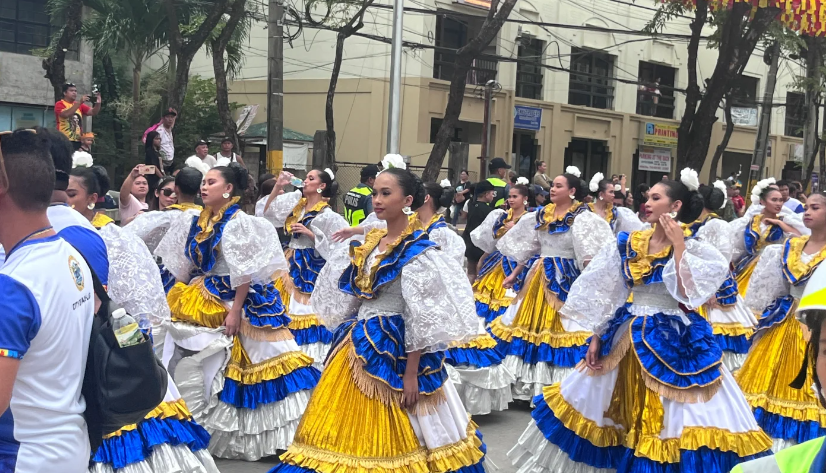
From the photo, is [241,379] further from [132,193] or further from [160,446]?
[132,193]

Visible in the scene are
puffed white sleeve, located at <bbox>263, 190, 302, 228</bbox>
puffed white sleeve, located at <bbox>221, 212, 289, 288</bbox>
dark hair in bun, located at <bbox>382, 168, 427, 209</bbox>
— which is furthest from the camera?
puffed white sleeve, located at <bbox>263, 190, 302, 228</bbox>

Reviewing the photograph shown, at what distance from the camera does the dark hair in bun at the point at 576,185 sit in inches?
367

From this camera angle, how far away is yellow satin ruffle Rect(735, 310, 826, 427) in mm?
6680

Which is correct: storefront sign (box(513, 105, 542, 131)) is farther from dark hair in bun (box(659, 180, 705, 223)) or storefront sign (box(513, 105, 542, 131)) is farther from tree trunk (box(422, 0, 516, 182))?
dark hair in bun (box(659, 180, 705, 223))

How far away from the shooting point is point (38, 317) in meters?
2.69

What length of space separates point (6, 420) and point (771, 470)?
1972 millimetres

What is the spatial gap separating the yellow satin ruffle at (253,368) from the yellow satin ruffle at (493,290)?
3.49 metres

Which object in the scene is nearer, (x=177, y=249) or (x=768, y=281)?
(x=177, y=249)

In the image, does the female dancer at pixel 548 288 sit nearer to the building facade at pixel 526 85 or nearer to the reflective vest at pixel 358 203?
the reflective vest at pixel 358 203

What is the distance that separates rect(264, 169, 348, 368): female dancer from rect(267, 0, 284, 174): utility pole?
4857mm

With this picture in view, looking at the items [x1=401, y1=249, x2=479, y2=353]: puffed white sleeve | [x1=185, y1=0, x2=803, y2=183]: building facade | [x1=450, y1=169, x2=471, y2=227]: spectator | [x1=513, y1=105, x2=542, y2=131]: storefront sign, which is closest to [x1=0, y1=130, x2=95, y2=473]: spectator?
[x1=401, y1=249, x2=479, y2=353]: puffed white sleeve

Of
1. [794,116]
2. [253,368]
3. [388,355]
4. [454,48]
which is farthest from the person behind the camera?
[794,116]

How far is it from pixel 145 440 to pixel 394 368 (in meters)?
1.30

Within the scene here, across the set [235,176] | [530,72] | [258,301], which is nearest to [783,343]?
[258,301]
